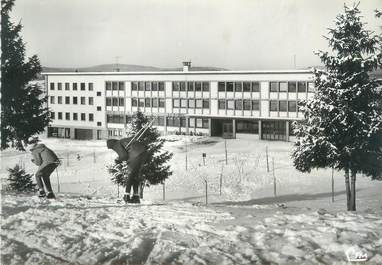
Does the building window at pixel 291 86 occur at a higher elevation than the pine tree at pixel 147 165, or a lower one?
higher

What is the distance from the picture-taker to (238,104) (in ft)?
170

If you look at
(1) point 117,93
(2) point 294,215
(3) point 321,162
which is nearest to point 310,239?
(2) point 294,215

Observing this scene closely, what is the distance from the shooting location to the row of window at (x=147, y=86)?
56.5m

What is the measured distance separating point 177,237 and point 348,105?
43.1 feet

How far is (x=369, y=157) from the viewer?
1930 centimetres

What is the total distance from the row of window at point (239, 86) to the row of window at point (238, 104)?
4.07 ft

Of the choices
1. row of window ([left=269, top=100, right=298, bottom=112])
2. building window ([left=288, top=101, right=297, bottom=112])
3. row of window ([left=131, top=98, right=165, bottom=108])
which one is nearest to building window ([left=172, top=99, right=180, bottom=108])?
row of window ([left=131, top=98, right=165, bottom=108])

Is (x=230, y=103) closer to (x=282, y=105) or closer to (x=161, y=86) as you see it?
(x=282, y=105)

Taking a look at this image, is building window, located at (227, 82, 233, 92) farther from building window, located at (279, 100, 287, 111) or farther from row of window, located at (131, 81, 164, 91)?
row of window, located at (131, 81, 164, 91)

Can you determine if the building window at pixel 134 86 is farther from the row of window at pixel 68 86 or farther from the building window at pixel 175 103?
the row of window at pixel 68 86

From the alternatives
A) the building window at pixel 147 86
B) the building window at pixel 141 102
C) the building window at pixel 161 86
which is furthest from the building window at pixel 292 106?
the building window at pixel 141 102

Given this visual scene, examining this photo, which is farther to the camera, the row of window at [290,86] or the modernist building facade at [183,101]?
the modernist building facade at [183,101]

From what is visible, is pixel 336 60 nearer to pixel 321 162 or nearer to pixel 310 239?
pixel 321 162

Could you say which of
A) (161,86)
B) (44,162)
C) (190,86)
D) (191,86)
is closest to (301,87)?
(191,86)
